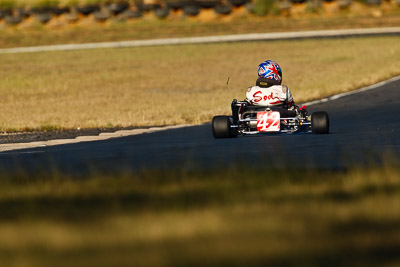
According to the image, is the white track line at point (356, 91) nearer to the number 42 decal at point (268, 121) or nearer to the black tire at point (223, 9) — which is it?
the number 42 decal at point (268, 121)

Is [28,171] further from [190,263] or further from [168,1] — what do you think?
[168,1]

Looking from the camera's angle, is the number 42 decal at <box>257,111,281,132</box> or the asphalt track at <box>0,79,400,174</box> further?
the number 42 decal at <box>257,111,281,132</box>

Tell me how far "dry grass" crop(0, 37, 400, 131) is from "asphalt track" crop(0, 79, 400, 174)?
164 inches

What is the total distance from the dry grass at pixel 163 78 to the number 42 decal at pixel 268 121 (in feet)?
15.8

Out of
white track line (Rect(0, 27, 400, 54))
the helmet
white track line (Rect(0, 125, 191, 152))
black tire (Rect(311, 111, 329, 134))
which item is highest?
the helmet

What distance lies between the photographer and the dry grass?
21.5 m

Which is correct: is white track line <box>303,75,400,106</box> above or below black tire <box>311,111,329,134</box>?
below

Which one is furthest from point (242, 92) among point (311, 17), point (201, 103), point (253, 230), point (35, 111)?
point (311, 17)

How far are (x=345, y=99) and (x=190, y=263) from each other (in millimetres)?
18092

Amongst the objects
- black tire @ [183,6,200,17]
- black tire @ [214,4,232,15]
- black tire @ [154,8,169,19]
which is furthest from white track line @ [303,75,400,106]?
black tire @ [154,8,169,19]

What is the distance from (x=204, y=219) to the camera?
19.7ft

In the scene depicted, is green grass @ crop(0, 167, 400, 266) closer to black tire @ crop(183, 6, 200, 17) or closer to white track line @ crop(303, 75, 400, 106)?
white track line @ crop(303, 75, 400, 106)

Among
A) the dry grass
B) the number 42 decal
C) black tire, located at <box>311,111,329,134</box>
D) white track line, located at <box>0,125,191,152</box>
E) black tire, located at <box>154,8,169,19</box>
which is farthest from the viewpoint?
black tire, located at <box>154,8,169,19</box>

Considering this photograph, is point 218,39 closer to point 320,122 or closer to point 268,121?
point 320,122
